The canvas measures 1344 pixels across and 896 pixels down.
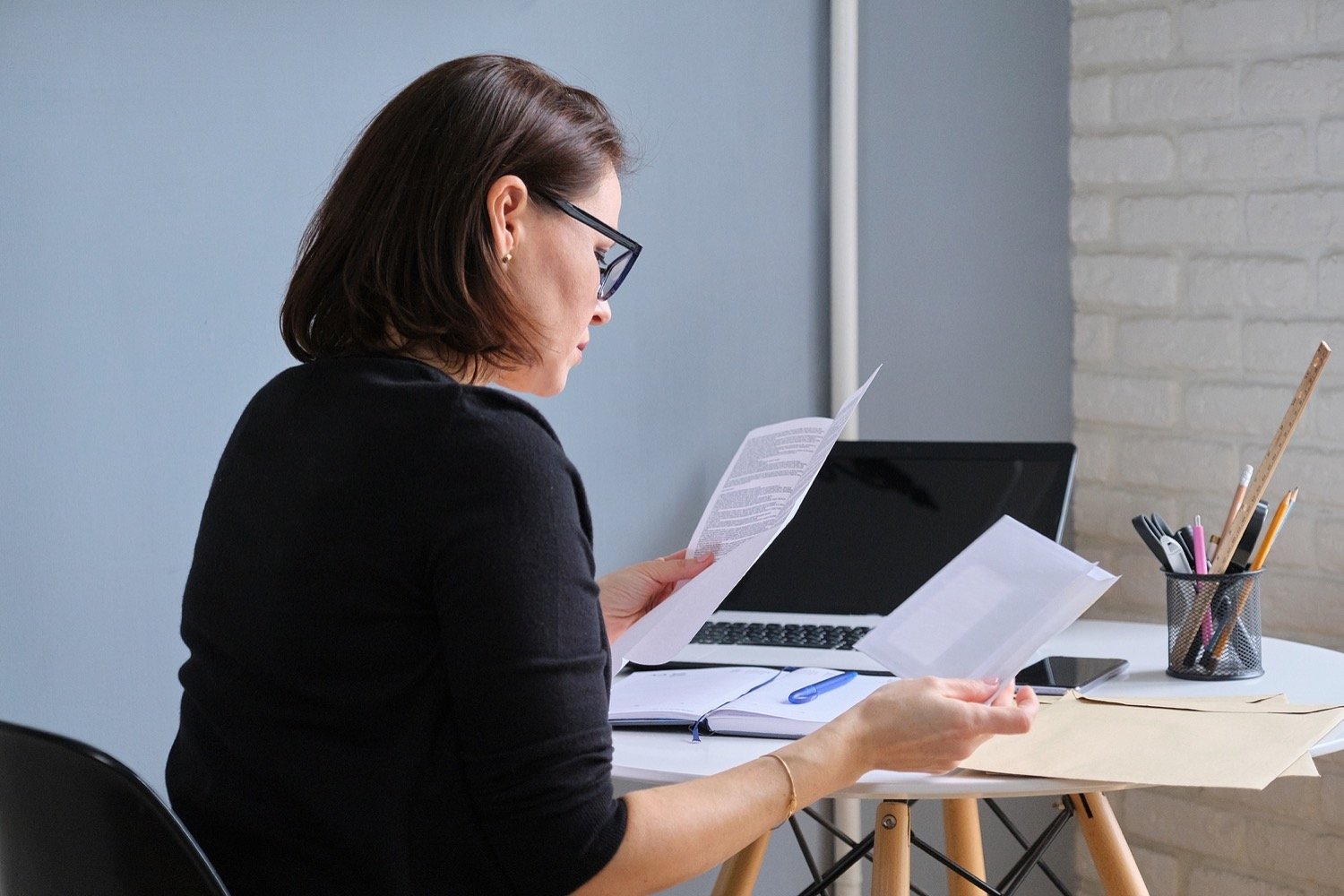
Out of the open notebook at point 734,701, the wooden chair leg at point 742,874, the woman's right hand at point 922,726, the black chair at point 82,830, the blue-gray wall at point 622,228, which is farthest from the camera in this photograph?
the wooden chair leg at point 742,874

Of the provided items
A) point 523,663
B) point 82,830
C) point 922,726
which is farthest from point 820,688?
point 82,830

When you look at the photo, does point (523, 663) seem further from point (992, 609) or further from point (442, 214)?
point (992, 609)

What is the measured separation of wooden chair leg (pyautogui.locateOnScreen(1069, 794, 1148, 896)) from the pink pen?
0.58 feet

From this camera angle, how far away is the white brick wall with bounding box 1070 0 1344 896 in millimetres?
1656

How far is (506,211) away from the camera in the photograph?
89 centimetres

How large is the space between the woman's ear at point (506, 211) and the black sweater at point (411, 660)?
0.12 metres

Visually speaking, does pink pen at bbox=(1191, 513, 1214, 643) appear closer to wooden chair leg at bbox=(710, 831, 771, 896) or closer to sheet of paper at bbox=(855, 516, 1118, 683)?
sheet of paper at bbox=(855, 516, 1118, 683)

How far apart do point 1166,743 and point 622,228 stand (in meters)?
0.91

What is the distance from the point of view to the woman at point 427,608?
0.77m

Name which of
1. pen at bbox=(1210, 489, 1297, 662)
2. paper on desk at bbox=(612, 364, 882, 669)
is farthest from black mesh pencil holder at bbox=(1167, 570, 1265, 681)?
paper on desk at bbox=(612, 364, 882, 669)

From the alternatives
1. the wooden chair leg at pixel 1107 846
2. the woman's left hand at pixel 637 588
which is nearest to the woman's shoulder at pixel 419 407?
the woman's left hand at pixel 637 588

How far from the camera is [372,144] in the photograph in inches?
35.8

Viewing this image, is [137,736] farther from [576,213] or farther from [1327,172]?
[1327,172]

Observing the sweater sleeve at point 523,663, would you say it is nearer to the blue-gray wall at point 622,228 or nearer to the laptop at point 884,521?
the blue-gray wall at point 622,228
